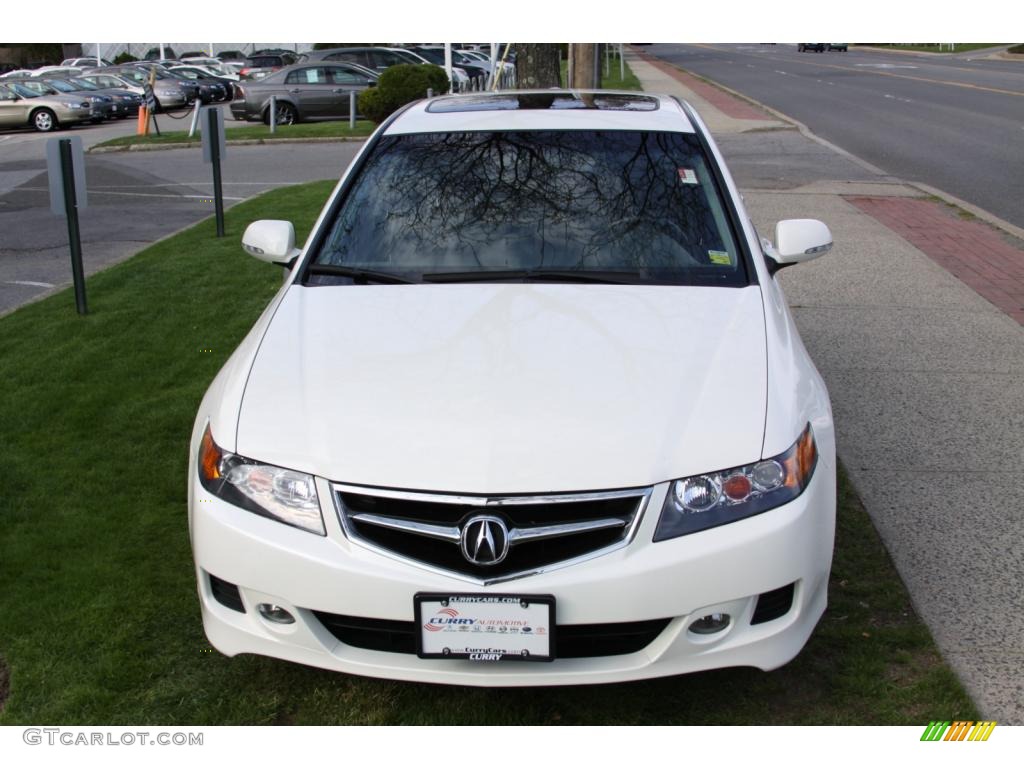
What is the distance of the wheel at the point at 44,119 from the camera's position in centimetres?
3039

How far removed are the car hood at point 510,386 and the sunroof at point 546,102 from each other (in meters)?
1.40

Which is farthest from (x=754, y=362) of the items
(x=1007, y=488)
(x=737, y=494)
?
(x=1007, y=488)

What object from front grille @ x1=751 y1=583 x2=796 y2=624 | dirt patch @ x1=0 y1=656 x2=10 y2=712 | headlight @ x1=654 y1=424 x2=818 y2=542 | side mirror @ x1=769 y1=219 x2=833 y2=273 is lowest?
dirt patch @ x1=0 y1=656 x2=10 y2=712

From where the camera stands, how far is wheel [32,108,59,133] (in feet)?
99.7

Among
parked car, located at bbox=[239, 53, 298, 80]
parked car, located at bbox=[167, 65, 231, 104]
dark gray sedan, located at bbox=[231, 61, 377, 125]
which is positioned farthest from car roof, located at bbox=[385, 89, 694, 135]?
parked car, located at bbox=[239, 53, 298, 80]

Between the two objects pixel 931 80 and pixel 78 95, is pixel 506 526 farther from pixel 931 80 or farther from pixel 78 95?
pixel 931 80

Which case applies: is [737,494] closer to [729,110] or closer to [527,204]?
[527,204]

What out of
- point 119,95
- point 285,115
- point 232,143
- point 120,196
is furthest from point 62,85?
point 120,196

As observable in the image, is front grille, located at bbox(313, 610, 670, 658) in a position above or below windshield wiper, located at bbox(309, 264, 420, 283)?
below

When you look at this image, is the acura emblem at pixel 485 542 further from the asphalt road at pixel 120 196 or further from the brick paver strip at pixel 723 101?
the brick paver strip at pixel 723 101

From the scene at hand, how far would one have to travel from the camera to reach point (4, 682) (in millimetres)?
3475

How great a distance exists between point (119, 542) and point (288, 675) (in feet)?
4.00

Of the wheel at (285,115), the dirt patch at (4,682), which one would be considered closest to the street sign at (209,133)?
the dirt patch at (4,682)

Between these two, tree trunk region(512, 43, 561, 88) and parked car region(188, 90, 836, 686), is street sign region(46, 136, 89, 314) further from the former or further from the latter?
tree trunk region(512, 43, 561, 88)
